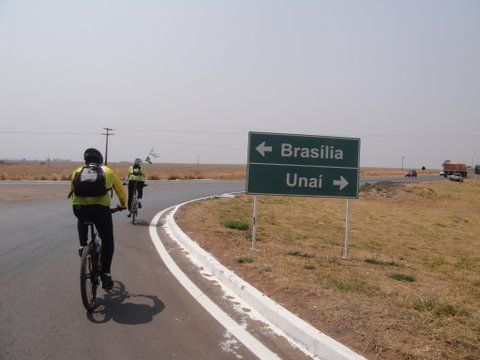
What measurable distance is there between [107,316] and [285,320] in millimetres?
1920

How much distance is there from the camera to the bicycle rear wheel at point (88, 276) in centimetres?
539

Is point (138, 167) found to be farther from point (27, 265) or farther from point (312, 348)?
point (312, 348)

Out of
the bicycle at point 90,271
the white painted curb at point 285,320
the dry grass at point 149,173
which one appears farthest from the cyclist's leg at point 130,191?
the dry grass at point 149,173

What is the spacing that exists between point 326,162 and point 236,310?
480cm

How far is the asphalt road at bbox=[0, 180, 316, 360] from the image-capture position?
4.44m

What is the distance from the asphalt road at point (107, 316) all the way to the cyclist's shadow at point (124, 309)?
0.01 metres

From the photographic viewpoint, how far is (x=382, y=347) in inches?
170

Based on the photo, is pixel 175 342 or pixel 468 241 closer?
pixel 175 342

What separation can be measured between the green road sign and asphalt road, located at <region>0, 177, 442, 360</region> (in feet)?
8.34

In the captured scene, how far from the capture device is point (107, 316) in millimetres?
5406

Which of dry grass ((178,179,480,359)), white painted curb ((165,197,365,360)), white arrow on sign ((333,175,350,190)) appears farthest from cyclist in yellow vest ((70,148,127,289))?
white arrow on sign ((333,175,350,190))

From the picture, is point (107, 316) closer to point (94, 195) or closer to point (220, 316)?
point (220, 316)

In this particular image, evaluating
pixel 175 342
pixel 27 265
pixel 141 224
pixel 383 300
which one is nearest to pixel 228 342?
pixel 175 342

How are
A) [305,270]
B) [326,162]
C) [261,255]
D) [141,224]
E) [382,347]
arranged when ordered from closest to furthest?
[382,347], [305,270], [261,255], [326,162], [141,224]
